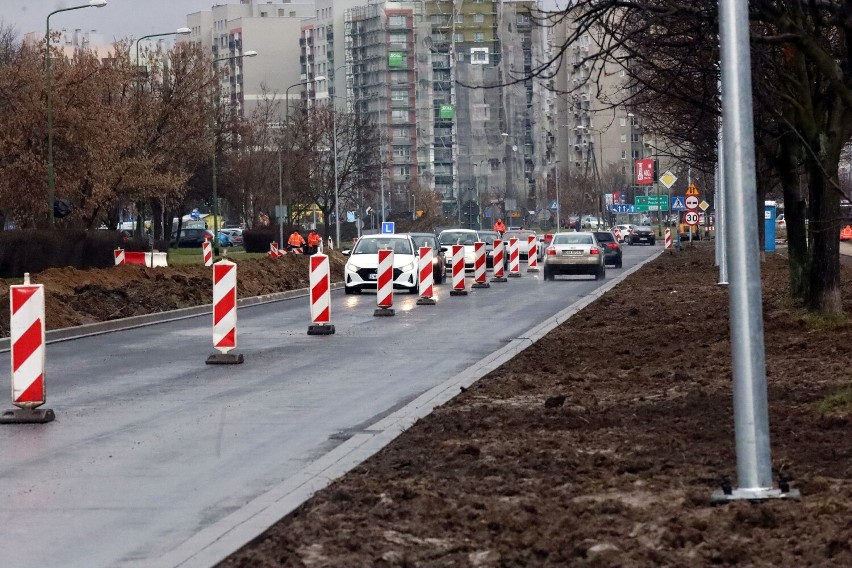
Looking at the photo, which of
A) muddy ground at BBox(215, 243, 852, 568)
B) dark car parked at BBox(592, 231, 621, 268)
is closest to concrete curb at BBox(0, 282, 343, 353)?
muddy ground at BBox(215, 243, 852, 568)

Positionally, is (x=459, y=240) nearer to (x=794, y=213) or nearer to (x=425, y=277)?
(x=425, y=277)

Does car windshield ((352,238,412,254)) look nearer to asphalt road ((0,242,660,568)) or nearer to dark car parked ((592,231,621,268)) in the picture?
asphalt road ((0,242,660,568))

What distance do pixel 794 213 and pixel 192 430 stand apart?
15703 mm

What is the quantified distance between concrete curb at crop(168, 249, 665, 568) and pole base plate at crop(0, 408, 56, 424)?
10.1 ft

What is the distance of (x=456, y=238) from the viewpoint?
57.8 metres

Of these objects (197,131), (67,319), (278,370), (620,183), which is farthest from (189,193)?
(620,183)

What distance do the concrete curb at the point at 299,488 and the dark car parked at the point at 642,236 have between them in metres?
92.0

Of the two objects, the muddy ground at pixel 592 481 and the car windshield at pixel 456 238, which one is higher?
the car windshield at pixel 456 238

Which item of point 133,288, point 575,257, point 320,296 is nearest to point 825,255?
point 320,296

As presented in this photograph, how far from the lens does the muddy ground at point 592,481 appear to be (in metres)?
7.25

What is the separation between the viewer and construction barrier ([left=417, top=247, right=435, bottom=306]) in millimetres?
33594

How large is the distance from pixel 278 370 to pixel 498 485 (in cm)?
986

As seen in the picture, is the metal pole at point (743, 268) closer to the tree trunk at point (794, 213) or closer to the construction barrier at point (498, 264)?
the tree trunk at point (794, 213)

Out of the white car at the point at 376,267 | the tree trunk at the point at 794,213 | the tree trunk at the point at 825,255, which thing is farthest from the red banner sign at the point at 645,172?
the tree trunk at the point at 825,255
